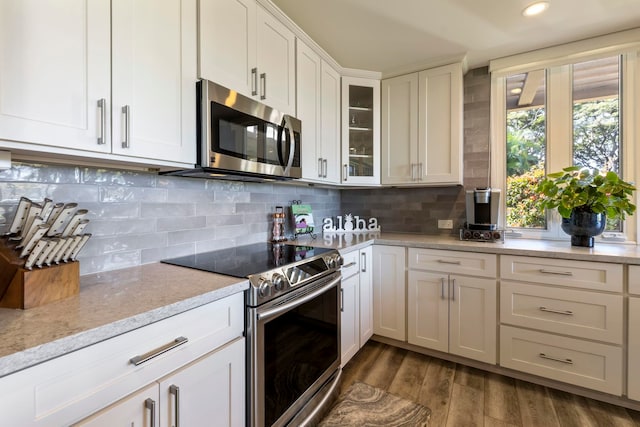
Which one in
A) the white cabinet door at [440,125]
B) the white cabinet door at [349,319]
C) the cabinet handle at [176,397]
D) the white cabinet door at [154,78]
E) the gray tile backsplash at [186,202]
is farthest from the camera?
the white cabinet door at [440,125]

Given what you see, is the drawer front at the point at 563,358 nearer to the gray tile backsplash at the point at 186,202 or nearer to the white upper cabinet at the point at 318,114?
the gray tile backsplash at the point at 186,202

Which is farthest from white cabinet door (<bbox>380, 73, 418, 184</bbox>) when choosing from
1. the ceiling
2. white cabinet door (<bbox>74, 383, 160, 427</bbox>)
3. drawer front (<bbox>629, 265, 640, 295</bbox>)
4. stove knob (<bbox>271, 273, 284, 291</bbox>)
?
white cabinet door (<bbox>74, 383, 160, 427</bbox>)

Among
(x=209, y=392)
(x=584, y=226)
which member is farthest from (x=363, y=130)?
(x=209, y=392)

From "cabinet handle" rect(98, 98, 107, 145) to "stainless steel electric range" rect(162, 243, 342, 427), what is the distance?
2.11 ft

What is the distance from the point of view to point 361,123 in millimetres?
2713

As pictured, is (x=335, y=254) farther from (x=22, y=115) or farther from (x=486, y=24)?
(x=486, y=24)

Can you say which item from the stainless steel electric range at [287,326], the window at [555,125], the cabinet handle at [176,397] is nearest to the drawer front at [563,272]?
the window at [555,125]

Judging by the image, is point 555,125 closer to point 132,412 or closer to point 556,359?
point 556,359

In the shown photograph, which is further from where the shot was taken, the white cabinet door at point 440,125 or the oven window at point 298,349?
the white cabinet door at point 440,125

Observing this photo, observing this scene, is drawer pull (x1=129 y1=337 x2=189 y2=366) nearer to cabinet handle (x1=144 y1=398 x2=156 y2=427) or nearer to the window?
cabinet handle (x1=144 y1=398 x2=156 y2=427)

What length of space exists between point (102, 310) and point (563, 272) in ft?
7.83

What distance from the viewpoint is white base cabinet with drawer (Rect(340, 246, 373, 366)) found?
2.00 m

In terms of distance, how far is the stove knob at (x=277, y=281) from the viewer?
1.25 meters

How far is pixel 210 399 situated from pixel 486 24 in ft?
8.69
